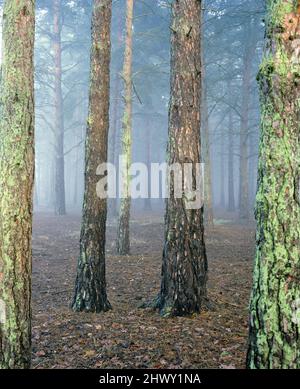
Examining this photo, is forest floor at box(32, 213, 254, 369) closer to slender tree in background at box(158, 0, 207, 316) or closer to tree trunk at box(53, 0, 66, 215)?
slender tree in background at box(158, 0, 207, 316)

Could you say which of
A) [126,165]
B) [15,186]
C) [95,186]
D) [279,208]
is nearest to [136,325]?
[95,186]

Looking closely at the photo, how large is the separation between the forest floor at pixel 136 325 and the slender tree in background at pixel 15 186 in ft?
3.98

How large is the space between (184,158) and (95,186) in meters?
1.83

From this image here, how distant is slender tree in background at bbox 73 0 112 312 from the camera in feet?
25.2

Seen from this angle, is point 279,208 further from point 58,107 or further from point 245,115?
point 58,107

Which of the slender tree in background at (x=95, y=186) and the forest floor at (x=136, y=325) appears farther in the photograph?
the slender tree in background at (x=95, y=186)

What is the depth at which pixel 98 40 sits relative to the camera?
7902 millimetres

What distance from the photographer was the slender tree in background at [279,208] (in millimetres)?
3529

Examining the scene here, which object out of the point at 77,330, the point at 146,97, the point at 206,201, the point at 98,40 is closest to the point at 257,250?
the point at 77,330

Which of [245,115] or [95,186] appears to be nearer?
[95,186]

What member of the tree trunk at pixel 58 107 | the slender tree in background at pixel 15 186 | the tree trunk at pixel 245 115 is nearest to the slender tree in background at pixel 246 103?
the tree trunk at pixel 245 115

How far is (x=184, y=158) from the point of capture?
6.96 m

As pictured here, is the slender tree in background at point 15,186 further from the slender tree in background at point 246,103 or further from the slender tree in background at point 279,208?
the slender tree in background at point 246,103

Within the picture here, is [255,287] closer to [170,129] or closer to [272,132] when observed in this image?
[272,132]
